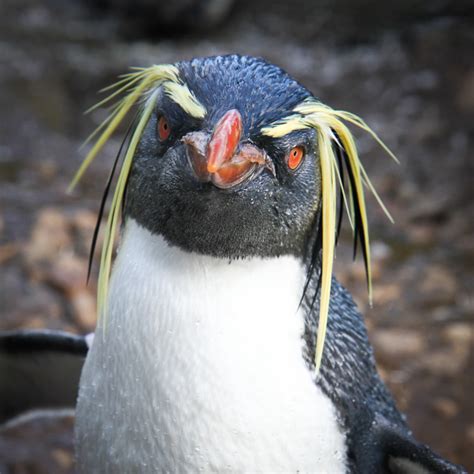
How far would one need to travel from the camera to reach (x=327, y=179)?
2.03 meters

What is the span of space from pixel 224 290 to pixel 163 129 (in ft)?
1.38

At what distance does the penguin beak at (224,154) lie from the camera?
174 centimetres

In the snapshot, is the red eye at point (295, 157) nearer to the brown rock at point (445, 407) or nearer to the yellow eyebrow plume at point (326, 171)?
the yellow eyebrow plume at point (326, 171)

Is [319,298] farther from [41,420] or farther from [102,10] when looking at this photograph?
[102,10]

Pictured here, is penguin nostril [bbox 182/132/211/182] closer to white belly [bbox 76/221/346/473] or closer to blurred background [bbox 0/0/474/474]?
white belly [bbox 76/221/346/473]

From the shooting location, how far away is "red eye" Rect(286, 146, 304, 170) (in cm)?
195

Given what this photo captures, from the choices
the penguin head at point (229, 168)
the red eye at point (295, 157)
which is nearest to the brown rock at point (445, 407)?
the penguin head at point (229, 168)

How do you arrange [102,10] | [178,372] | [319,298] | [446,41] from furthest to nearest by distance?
[102,10] → [446,41] → [319,298] → [178,372]

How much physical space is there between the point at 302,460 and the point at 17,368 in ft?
4.00

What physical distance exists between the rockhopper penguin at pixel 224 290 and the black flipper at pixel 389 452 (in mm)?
23

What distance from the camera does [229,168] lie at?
176 cm

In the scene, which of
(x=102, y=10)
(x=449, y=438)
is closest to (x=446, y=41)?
(x=102, y=10)

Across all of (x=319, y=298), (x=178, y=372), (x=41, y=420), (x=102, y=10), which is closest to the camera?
(x=178, y=372)

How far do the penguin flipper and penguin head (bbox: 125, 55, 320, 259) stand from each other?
2.82ft
